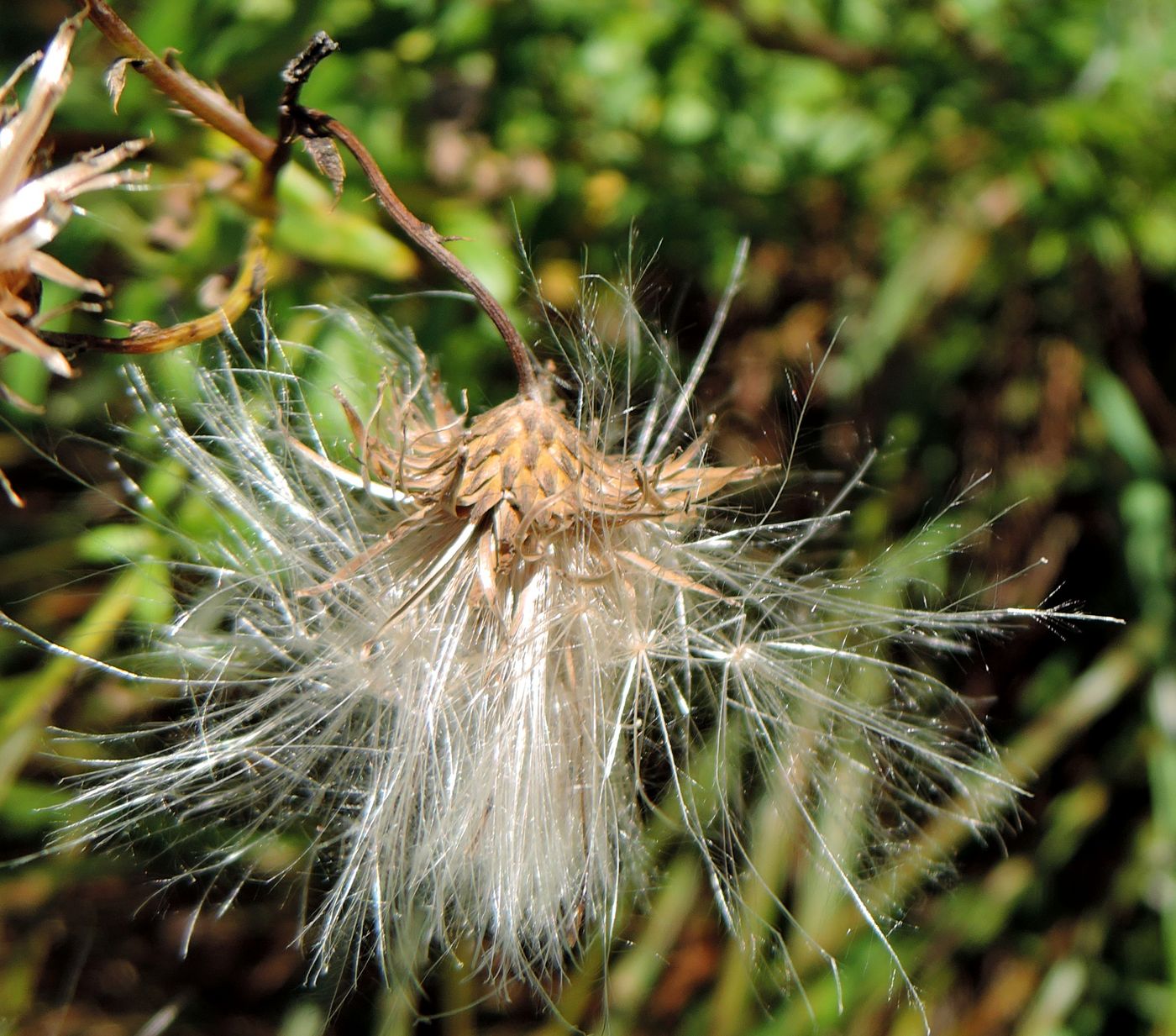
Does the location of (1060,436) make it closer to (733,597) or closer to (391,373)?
(733,597)

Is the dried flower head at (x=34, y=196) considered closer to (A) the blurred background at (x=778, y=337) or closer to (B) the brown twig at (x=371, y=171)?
(B) the brown twig at (x=371, y=171)

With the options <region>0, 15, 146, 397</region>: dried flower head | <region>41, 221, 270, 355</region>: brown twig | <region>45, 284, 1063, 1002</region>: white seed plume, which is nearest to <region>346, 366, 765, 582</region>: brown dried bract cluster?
<region>45, 284, 1063, 1002</region>: white seed plume

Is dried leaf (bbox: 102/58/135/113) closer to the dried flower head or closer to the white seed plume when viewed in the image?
the dried flower head

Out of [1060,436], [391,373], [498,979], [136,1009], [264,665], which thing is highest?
[391,373]

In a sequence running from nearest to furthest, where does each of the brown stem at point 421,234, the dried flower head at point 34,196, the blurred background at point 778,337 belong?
the dried flower head at point 34,196 < the brown stem at point 421,234 < the blurred background at point 778,337

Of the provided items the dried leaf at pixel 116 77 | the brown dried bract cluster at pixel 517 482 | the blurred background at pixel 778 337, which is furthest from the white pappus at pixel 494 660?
the dried leaf at pixel 116 77

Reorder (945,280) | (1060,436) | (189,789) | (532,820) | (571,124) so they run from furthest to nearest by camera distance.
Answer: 1. (1060,436)
2. (945,280)
3. (571,124)
4. (189,789)
5. (532,820)

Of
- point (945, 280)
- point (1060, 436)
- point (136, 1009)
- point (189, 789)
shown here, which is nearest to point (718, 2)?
point (945, 280)
